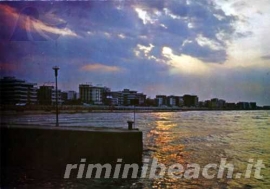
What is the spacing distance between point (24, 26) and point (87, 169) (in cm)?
240

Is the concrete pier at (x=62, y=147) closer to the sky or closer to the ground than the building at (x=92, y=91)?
closer to the ground

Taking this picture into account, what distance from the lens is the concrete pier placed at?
15.5 ft

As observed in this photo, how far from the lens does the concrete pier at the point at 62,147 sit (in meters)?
4.73

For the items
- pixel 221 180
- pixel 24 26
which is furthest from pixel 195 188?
pixel 24 26

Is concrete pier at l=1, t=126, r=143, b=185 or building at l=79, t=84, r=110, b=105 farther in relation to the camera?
building at l=79, t=84, r=110, b=105

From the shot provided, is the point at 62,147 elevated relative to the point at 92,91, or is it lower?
lower

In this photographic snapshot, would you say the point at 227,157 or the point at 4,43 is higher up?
the point at 4,43

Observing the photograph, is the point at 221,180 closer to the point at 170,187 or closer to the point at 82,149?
the point at 170,187

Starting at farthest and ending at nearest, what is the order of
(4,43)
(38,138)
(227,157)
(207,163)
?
(227,157) → (207,163) → (38,138) → (4,43)

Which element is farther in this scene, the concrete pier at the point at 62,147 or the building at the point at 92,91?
the building at the point at 92,91

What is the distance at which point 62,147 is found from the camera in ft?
16.0

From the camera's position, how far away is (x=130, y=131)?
5.22 metres

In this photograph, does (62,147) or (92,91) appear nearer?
(62,147)

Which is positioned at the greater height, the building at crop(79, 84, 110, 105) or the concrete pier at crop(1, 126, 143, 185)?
the building at crop(79, 84, 110, 105)
